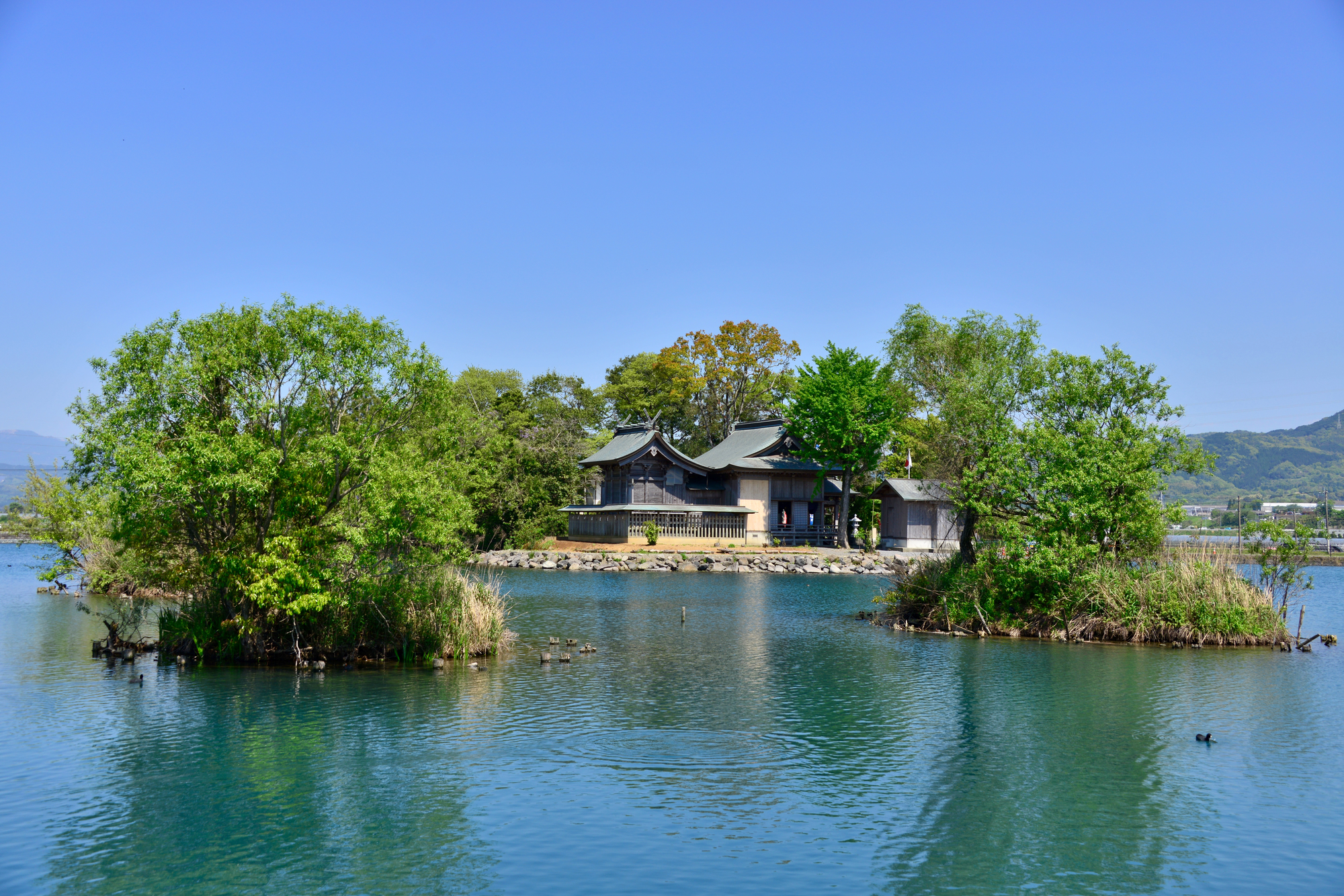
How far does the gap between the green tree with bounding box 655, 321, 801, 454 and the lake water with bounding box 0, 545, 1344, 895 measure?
166ft

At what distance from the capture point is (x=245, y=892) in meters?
9.68

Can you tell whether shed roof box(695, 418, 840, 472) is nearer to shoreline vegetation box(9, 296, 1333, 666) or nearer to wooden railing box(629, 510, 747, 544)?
wooden railing box(629, 510, 747, 544)

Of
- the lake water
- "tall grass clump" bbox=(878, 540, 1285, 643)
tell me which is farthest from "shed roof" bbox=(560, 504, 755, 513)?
the lake water

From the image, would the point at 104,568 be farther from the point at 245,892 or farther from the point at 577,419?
the point at 577,419

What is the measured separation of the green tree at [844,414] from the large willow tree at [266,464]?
38.8 meters

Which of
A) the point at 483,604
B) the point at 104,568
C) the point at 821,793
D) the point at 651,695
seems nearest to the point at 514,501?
the point at 104,568

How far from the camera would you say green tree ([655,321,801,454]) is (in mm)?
72812

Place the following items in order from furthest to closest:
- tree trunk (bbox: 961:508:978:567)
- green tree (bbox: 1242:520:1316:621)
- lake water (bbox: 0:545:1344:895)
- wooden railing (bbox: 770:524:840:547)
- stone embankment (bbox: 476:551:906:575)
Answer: wooden railing (bbox: 770:524:840:547) → stone embankment (bbox: 476:551:906:575) → tree trunk (bbox: 961:508:978:567) → green tree (bbox: 1242:520:1316:621) → lake water (bbox: 0:545:1344:895)

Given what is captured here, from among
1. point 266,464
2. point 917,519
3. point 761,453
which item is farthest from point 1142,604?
point 761,453

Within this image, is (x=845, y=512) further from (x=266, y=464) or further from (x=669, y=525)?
(x=266, y=464)

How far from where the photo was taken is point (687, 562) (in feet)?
172

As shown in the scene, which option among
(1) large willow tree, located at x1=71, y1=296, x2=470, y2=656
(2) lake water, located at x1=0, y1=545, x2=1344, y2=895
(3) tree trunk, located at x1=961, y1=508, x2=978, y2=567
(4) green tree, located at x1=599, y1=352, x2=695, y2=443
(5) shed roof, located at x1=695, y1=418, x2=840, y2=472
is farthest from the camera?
(4) green tree, located at x1=599, y1=352, x2=695, y2=443

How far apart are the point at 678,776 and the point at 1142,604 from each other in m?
16.7

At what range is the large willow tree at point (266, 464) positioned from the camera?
18891mm
